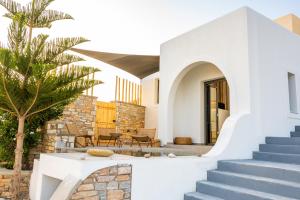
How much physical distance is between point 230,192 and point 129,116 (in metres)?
7.58

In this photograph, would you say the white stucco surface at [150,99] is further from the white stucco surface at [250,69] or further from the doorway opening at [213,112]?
the white stucco surface at [250,69]

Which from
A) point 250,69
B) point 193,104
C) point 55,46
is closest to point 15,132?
point 55,46

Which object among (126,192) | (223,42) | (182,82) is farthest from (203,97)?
(126,192)

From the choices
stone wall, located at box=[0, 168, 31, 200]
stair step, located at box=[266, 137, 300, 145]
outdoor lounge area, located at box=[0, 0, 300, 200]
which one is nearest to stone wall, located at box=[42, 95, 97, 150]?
outdoor lounge area, located at box=[0, 0, 300, 200]

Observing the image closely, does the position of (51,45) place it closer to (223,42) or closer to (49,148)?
(49,148)

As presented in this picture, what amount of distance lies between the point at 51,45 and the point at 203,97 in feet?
17.6

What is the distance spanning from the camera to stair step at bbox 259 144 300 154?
4.91 m

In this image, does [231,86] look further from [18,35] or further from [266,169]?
[18,35]

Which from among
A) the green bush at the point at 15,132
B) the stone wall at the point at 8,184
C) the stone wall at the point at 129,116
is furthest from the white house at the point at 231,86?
the green bush at the point at 15,132

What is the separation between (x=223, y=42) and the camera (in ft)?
23.0

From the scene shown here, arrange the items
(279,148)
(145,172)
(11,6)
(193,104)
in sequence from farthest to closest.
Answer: (193,104), (11,6), (279,148), (145,172)

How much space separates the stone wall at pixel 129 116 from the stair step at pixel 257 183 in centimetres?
664

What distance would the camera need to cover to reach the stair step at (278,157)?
4625 millimetres

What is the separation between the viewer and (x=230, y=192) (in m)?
3.94
